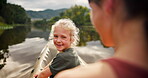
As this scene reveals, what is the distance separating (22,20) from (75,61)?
4771 inches

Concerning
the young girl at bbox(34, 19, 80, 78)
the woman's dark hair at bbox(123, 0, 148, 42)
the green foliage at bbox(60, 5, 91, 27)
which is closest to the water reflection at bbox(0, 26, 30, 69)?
the young girl at bbox(34, 19, 80, 78)

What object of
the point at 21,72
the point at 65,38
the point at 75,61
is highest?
the point at 65,38

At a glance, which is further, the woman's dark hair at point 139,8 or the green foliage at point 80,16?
the green foliage at point 80,16

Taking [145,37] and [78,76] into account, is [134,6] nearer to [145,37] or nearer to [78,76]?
[145,37]

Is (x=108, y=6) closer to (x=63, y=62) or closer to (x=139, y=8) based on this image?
(x=139, y=8)

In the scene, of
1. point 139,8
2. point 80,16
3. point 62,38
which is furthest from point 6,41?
point 80,16

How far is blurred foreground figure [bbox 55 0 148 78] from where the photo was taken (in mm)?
664

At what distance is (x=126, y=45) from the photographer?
724mm

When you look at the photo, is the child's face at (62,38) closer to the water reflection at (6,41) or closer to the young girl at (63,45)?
the young girl at (63,45)

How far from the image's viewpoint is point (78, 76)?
70 cm

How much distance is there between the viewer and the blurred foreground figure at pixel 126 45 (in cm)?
66

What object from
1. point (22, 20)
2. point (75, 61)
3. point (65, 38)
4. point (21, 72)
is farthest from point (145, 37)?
point (22, 20)

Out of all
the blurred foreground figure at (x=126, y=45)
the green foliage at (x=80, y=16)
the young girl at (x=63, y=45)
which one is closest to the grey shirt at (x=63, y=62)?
the young girl at (x=63, y=45)

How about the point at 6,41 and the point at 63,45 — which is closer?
the point at 63,45
